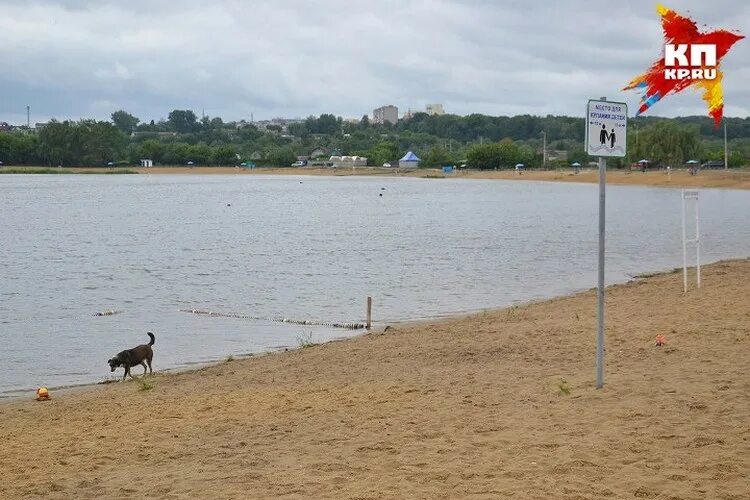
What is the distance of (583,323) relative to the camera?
1633 cm

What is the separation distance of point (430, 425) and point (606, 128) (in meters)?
3.52

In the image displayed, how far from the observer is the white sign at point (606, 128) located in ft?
29.2

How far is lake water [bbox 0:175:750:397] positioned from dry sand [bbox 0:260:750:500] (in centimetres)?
456

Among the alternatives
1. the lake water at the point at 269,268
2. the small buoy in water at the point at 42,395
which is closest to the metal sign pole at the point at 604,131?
the small buoy in water at the point at 42,395

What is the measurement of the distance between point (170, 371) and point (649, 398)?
9.40m

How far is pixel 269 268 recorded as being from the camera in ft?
119

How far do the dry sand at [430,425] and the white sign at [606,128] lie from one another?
8.69ft

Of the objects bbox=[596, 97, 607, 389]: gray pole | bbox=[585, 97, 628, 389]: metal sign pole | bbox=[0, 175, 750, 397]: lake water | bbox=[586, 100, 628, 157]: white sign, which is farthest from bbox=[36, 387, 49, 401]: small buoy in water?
bbox=[586, 100, 628, 157]: white sign

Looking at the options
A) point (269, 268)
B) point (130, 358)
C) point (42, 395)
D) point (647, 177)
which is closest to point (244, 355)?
point (130, 358)

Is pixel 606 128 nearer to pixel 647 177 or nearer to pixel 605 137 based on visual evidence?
pixel 605 137

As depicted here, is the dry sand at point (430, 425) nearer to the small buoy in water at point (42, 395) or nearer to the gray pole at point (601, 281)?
the small buoy in water at point (42, 395)

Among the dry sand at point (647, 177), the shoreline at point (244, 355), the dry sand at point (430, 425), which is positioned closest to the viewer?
the dry sand at point (430, 425)

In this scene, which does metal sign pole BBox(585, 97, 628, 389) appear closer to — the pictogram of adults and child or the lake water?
the pictogram of adults and child

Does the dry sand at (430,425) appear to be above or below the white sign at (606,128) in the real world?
below
